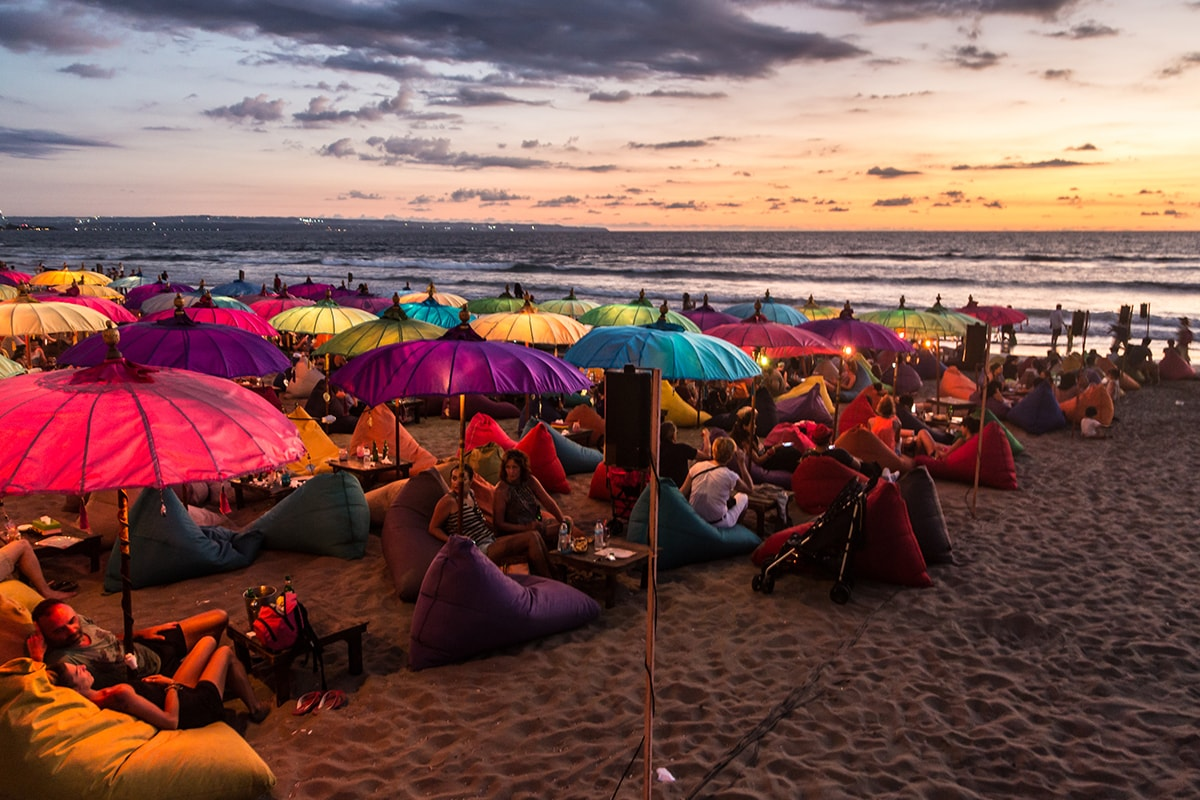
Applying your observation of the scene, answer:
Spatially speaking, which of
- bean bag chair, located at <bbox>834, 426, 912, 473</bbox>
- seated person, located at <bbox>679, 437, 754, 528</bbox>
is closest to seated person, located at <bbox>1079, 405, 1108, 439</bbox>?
bean bag chair, located at <bbox>834, 426, 912, 473</bbox>

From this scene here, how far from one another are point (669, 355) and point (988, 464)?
4896mm

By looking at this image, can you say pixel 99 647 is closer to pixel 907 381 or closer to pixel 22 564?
pixel 22 564

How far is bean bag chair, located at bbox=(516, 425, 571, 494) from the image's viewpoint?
31.2ft

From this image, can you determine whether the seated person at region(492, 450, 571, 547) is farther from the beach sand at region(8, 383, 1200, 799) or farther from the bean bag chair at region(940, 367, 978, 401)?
the bean bag chair at region(940, 367, 978, 401)

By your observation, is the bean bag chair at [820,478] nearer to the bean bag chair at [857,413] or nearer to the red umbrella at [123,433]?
the bean bag chair at [857,413]

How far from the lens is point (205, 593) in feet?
21.4

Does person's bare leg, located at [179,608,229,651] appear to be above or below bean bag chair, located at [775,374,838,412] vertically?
below

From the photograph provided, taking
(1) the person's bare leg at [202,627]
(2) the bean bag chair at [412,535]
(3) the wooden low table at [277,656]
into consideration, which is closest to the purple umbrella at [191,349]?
(2) the bean bag chair at [412,535]

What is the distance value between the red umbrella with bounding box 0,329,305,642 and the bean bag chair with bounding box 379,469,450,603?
2.70 m

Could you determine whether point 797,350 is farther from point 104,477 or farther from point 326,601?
point 104,477

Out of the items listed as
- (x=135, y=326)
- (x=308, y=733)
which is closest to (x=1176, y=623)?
(x=308, y=733)

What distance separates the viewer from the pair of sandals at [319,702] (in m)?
4.81

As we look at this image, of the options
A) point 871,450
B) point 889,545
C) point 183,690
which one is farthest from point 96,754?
point 871,450

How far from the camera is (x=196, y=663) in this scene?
454 centimetres
